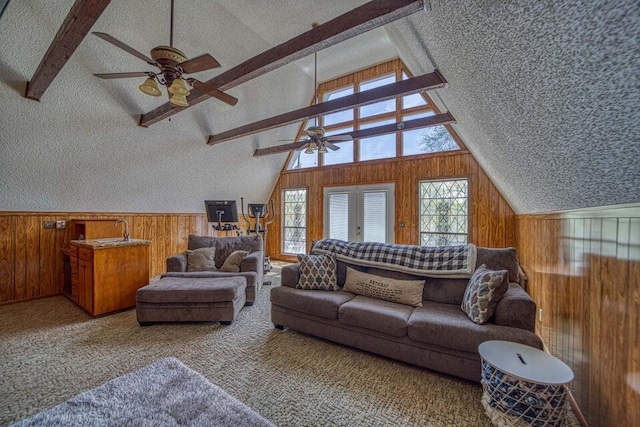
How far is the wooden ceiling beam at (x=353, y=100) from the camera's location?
2.90 metres

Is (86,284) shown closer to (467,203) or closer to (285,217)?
(285,217)

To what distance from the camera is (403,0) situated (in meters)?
1.81

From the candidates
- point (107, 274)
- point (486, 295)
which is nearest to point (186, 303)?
point (107, 274)

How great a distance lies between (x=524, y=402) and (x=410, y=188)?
4.33 metres

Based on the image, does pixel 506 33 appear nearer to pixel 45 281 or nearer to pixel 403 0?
pixel 403 0

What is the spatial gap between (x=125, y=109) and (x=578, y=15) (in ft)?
15.1

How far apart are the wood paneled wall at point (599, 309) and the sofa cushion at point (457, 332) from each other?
299 millimetres

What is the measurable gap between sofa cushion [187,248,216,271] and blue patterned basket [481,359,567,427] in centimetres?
353

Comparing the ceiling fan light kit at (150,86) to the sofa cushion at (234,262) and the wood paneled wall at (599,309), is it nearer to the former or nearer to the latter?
the sofa cushion at (234,262)

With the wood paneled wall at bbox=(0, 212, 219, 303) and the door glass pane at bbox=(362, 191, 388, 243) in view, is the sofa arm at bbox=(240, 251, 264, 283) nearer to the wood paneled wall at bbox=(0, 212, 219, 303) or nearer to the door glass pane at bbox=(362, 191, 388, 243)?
the wood paneled wall at bbox=(0, 212, 219, 303)

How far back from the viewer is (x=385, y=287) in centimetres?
267

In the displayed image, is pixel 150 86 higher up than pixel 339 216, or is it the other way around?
pixel 150 86

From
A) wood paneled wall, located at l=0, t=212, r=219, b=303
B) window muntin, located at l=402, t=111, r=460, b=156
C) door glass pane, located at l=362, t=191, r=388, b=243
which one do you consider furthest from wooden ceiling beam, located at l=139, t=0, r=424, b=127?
door glass pane, located at l=362, t=191, r=388, b=243

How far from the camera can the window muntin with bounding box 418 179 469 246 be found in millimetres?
4957
